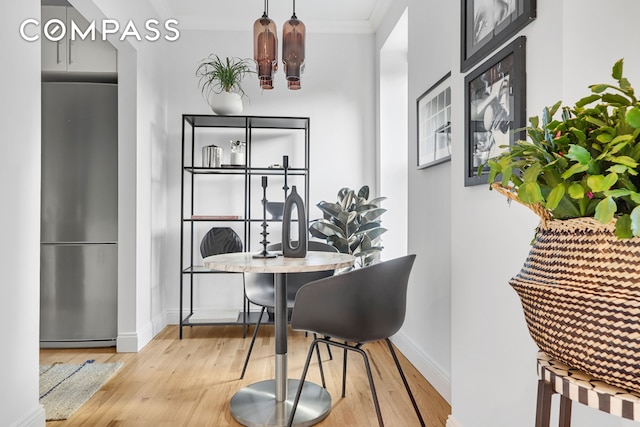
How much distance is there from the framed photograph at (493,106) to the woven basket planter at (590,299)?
1.81ft

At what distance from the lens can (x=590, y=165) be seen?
0.61 meters

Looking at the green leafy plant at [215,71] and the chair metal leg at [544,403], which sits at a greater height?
the green leafy plant at [215,71]

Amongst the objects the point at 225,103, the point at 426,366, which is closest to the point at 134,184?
the point at 225,103

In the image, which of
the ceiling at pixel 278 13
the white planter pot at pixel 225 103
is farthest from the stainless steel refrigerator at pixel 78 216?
the ceiling at pixel 278 13

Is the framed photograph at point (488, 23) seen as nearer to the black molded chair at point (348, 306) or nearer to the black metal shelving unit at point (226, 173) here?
the black molded chair at point (348, 306)

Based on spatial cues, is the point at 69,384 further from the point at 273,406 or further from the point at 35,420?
the point at 273,406

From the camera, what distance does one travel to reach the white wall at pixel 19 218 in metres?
1.59

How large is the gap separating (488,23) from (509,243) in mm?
758

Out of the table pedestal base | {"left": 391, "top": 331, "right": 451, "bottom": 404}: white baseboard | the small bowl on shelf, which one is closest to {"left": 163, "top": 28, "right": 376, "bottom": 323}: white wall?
the small bowl on shelf

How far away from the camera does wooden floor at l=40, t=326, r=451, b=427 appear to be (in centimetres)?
199

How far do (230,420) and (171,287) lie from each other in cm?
200

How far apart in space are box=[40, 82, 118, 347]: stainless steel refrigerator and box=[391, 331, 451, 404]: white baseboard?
6.79 ft

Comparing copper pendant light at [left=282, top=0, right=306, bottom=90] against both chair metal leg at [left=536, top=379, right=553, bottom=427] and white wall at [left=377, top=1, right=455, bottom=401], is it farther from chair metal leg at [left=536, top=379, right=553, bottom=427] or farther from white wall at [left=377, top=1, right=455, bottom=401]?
chair metal leg at [left=536, top=379, right=553, bottom=427]

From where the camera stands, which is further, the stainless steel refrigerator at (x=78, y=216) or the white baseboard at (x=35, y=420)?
the stainless steel refrigerator at (x=78, y=216)
